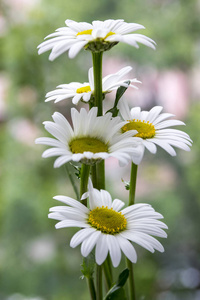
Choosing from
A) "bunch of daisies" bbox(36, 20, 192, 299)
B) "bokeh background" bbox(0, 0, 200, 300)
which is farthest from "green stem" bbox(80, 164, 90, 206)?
"bokeh background" bbox(0, 0, 200, 300)

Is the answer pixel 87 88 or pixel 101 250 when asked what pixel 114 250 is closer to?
pixel 101 250

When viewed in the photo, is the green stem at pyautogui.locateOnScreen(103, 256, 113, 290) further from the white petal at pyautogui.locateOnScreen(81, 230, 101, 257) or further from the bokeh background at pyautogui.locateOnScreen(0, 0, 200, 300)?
the bokeh background at pyautogui.locateOnScreen(0, 0, 200, 300)

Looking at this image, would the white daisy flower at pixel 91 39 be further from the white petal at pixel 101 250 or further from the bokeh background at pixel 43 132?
the bokeh background at pixel 43 132

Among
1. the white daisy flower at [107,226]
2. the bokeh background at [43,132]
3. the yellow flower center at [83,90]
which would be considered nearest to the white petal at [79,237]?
the white daisy flower at [107,226]

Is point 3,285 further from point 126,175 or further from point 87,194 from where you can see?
point 87,194

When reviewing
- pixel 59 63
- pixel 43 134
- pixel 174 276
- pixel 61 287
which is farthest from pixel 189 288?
pixel 59 63

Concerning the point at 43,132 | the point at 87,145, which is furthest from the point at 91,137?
the point at 43,132
